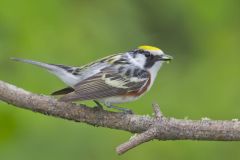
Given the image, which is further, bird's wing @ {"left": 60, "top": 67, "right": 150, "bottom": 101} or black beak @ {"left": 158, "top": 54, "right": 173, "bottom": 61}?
black beak @ {"left": 158, "top": 54, "right": 173, "bottom": 61}

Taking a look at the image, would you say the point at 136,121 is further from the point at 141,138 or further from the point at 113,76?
the point at 113,76

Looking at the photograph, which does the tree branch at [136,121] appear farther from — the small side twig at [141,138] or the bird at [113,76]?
the bird at [113,76]

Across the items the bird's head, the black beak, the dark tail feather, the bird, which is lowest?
the dark tail feather

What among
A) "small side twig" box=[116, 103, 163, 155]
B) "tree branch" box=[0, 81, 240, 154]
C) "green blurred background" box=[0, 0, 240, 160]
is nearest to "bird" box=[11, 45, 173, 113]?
"tree branch" box=[0, 81, 240, 154]

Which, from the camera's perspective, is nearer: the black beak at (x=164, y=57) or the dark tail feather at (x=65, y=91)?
the dark tail feather at (x=65, y=91)

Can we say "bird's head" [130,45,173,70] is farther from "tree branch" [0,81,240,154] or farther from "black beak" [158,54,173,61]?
"tree branch" [0,81,240,154]

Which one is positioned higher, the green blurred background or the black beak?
the black beak

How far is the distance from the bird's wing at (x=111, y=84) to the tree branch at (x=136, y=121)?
0.75ft

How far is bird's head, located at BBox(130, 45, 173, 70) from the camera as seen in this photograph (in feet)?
21.7

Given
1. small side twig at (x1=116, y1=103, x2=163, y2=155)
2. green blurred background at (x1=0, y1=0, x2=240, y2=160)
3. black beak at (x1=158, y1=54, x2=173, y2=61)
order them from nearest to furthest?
small side twig at (x1=116, y1=103, x2=163, y2=155), black beak at (x1=158, y1=54, x2=173, y2=61), green blurred background at (x1=0, y1=0, x2=240, y2=160)

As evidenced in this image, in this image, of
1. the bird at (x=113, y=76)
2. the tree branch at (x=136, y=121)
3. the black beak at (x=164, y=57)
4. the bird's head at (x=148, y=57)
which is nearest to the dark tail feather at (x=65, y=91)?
the bird at (x=113, y=76)

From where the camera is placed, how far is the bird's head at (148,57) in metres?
6.62

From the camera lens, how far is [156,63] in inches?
262

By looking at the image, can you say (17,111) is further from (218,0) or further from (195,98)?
(218,0)
